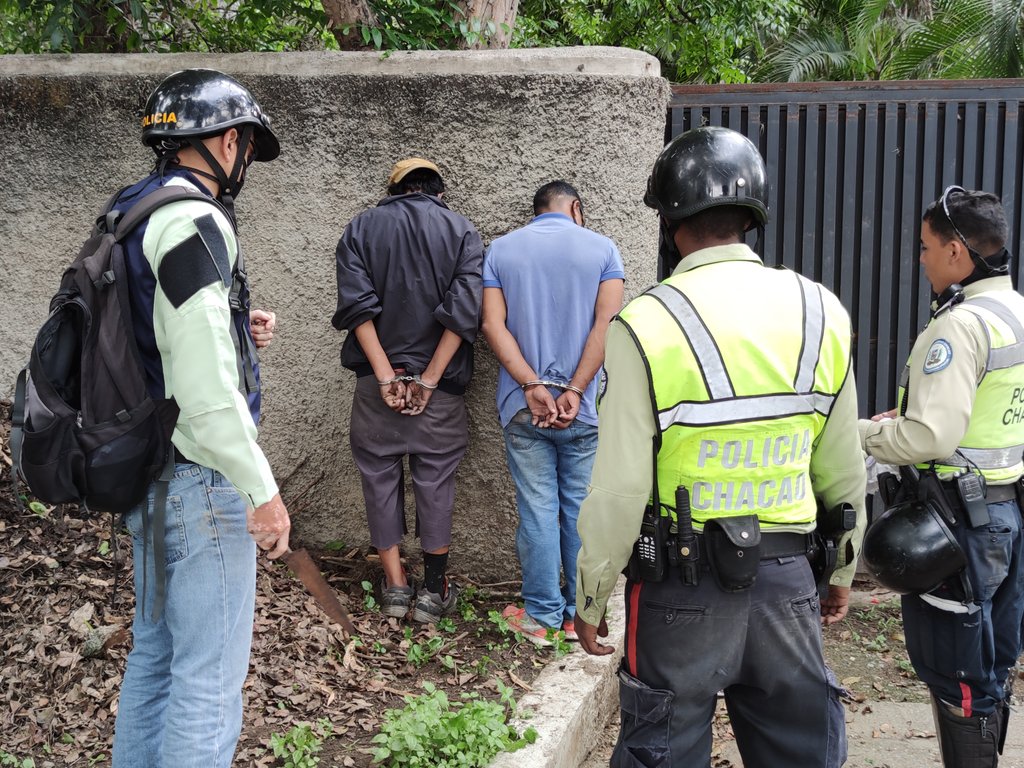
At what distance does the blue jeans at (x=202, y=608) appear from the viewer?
251cm

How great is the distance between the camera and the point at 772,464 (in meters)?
2.33

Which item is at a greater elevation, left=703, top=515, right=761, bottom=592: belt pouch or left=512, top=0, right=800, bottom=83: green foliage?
left=512, top=0, right=800, bottom=83: green foliage

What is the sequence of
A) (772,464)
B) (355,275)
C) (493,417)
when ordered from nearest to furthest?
1. (772,464)
2. (355,275)
3. (493,417)

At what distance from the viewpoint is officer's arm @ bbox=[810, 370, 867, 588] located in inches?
98.4

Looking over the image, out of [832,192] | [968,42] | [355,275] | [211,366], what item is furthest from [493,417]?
[968,42]

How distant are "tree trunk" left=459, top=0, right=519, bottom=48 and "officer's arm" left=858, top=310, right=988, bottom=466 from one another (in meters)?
A: 3.27

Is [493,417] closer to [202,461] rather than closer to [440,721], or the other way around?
→ [440,721]

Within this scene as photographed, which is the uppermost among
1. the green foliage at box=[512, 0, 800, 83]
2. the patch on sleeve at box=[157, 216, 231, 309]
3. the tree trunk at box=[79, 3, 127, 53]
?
the green foliage at box=[512, 0, 800, 83]

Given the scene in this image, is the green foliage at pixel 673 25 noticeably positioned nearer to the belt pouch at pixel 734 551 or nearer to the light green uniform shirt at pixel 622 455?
the light green uniform shirt at pixel 622 455

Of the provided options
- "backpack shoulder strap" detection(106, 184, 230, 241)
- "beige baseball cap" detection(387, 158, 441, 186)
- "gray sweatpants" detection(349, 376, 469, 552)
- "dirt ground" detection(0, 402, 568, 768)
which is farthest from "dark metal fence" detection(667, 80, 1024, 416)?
"backpack shoulder strap" detection(106, 184, 230, 241)

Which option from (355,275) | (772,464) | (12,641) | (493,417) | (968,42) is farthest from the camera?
(968,42)

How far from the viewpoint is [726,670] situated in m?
2.31

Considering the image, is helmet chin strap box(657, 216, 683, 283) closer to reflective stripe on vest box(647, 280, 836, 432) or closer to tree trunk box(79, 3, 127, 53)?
reflective stripe on vest box(647, 280, 836, 432)

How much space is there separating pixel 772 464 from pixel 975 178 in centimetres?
364
